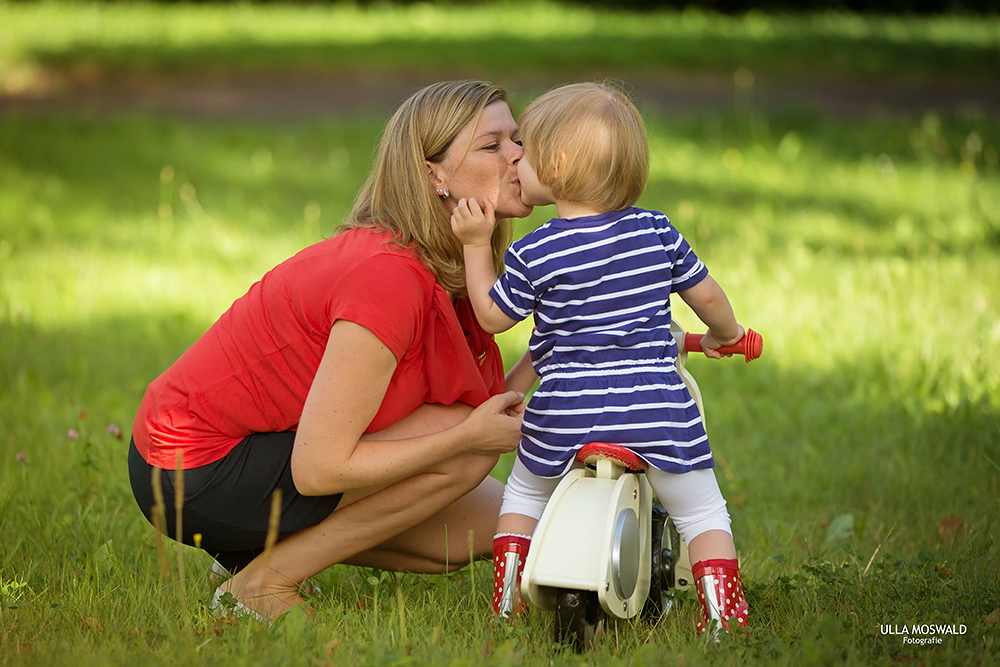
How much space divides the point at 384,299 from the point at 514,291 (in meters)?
0.30

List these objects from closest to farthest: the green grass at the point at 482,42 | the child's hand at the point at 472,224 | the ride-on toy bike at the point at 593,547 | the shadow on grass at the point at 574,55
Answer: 1. the ride-on toy bike at the point at 593,547
2. the child's hand at the point at 472,224
3. the shadow on grass at the point at 574,55
4. the green grass at the point at 482,42

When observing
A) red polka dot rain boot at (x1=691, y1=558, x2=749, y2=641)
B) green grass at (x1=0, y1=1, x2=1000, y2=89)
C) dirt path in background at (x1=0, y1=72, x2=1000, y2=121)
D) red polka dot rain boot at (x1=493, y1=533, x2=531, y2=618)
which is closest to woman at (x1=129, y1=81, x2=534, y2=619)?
red polka dot rain boot at (x1=493, y1=533, x2=531, y2=618)

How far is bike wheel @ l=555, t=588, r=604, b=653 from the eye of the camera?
2.21 m

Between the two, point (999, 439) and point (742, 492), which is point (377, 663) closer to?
point (742, 492)

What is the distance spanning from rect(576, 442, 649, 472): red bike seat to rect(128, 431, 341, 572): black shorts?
0.69m

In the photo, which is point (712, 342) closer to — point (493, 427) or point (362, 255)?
point (493, 427)

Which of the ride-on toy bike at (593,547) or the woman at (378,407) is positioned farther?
the woman at (378,407)

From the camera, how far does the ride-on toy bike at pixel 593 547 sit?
7.08 ft

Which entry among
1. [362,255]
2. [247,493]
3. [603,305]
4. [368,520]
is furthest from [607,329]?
[247,493]

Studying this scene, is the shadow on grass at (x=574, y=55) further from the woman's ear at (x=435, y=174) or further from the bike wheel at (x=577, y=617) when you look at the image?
the bike wheel at (x=577, y=617)

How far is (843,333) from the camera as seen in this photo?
4805 millimetres

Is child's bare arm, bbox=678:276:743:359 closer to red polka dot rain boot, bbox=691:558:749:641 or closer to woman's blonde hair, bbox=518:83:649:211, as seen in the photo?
woman's blonde hair, bbox=518:83:649:211

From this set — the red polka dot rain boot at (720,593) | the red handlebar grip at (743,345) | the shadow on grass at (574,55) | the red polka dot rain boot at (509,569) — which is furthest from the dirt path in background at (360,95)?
the red polka dot rain boot at (720,593)

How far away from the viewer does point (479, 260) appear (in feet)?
7.80
